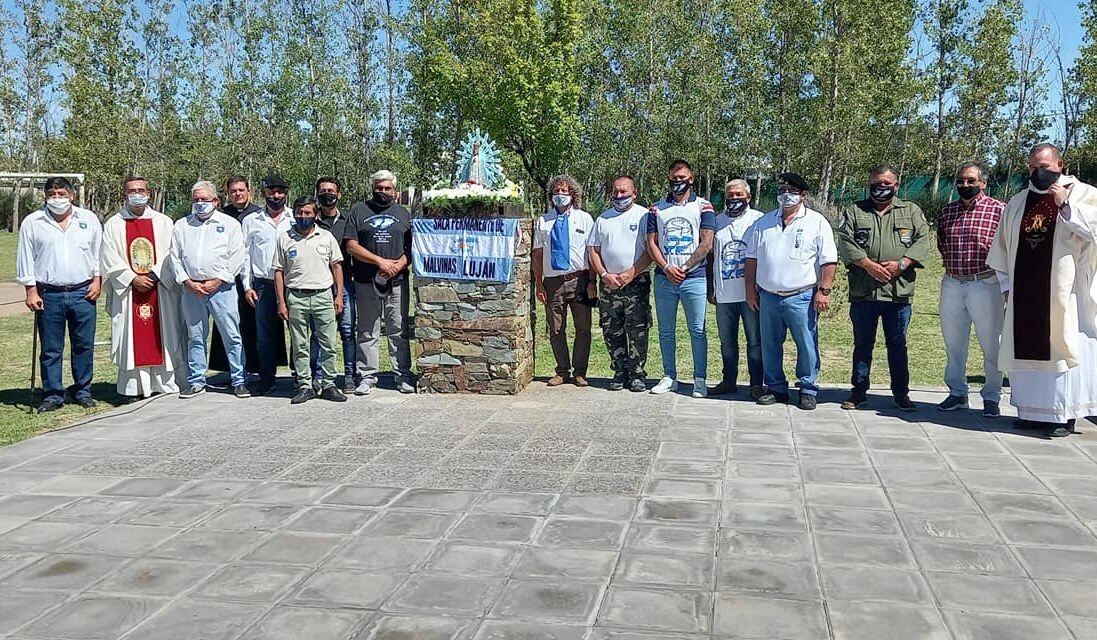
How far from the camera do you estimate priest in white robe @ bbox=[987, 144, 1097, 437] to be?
6.21 metres

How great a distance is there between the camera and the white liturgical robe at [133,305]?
7859mm

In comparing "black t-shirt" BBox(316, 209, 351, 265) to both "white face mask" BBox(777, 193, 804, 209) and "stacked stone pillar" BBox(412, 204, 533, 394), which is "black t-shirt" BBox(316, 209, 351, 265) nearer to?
"stacked stone pillar" BBox(412, 204, 533, 394)

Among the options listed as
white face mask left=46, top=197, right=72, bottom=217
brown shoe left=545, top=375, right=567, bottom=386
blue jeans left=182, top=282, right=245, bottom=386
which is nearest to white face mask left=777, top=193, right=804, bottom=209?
brown shoe left=545, top=375, right=567, bottom=386

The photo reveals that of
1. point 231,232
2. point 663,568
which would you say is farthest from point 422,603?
point 231,232

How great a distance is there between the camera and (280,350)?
27.6ft

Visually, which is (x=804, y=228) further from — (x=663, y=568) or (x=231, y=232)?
(x=231, y=232)

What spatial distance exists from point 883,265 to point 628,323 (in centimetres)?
211

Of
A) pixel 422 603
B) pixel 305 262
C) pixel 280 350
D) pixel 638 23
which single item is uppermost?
pixel 638 23

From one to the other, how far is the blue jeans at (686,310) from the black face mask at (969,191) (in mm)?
2071

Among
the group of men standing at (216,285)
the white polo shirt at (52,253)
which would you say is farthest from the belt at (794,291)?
the white polo shirt at (52,253)

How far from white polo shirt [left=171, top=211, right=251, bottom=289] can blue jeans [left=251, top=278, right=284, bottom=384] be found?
295 millimetres

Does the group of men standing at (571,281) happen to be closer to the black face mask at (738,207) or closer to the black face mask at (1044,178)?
the black face mask at (738,207)

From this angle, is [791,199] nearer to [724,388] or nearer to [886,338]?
[886,338]

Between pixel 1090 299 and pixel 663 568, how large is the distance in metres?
4.07
